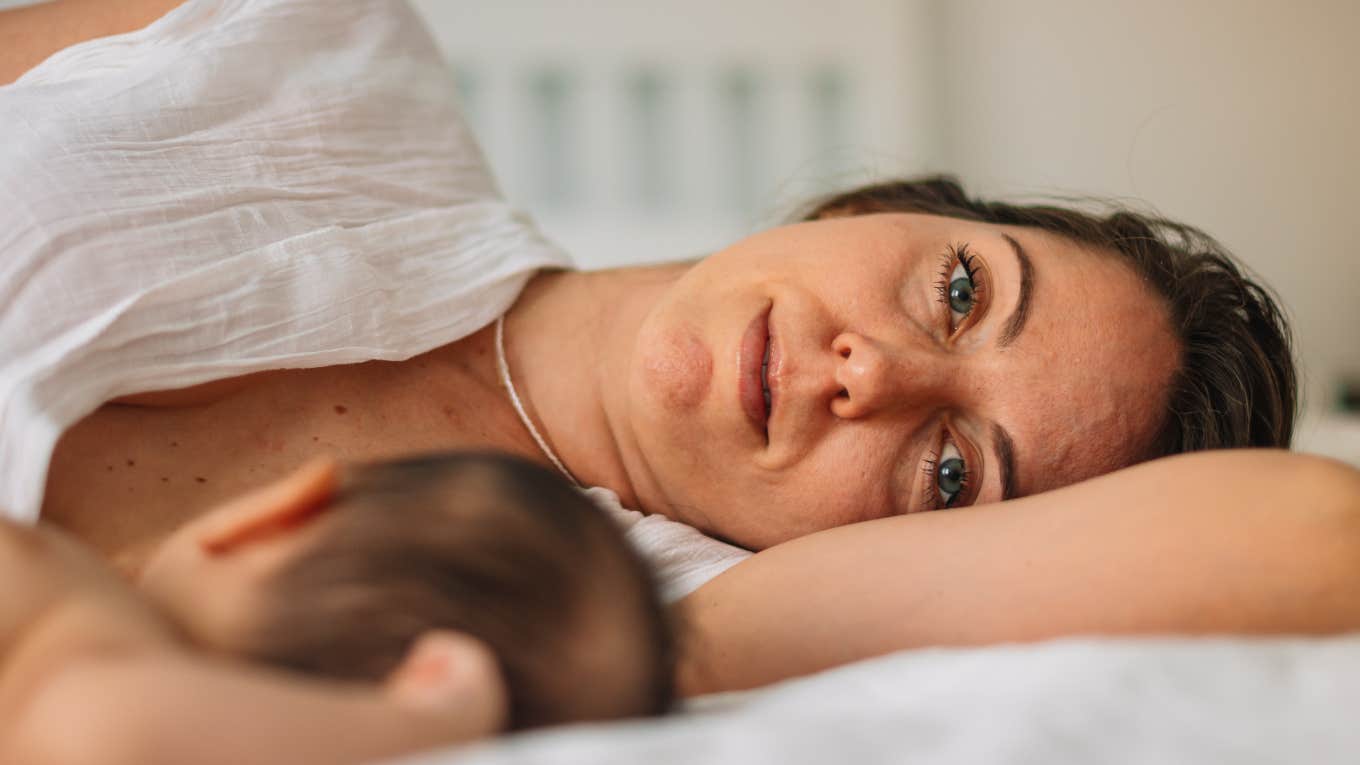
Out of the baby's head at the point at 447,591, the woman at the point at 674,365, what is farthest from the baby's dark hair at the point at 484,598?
the woman at the point at 674,365

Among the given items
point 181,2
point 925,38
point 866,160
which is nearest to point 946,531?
point 181,2

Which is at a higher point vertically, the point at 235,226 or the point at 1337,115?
the point at 235,226

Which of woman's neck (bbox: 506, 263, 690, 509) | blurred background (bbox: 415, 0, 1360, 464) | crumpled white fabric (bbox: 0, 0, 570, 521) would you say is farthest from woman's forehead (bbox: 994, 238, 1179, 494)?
blurred background (bbox: 415, 0, 1360, 464)

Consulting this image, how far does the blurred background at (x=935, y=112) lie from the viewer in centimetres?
291

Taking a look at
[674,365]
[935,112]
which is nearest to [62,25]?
[674,365]

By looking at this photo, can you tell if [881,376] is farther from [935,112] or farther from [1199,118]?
[1199,118]

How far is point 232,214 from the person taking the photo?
1.03m

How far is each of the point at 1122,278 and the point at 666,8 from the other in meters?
2.10

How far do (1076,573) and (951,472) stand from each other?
13.2 inches

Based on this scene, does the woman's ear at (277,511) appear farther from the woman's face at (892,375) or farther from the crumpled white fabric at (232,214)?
the woman's face at (892,375)

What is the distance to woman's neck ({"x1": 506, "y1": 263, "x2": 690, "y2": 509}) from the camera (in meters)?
1.22

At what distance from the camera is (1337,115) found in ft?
Answer: 9.98

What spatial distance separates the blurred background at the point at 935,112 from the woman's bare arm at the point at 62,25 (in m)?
1.53

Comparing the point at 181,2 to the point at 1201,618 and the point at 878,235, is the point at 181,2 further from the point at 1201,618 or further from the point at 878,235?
the point at 1201,618
